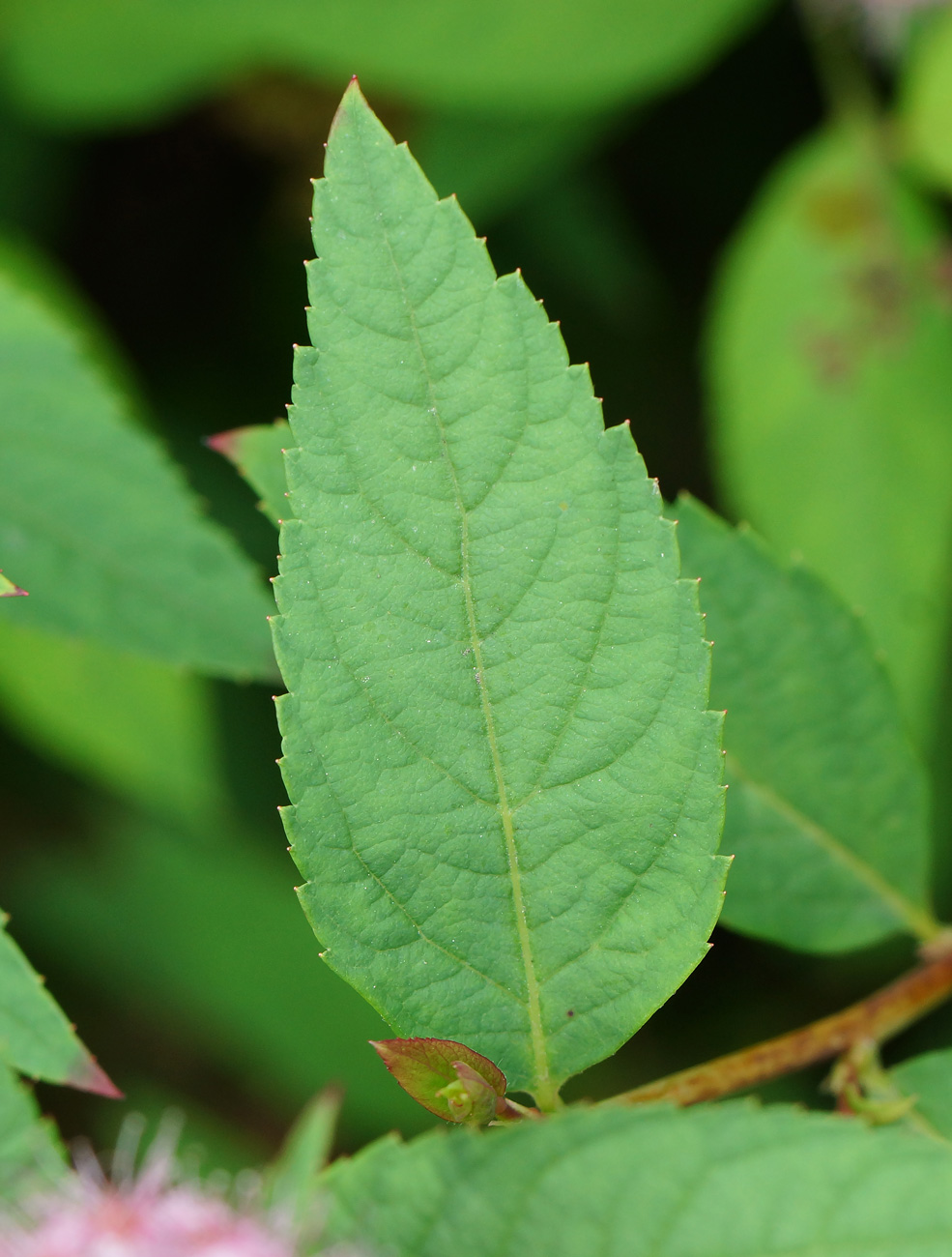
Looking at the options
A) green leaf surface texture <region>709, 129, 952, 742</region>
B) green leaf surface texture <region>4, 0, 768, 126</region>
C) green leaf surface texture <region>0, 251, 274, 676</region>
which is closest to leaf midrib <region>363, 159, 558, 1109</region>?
green leaf surface texture <region>0, 251, 274, 676</region>

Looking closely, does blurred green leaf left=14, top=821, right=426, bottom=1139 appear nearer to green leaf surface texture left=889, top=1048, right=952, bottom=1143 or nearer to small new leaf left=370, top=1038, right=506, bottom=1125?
green leaf surface texture left=889, top=1048, right=952, bottom=1143

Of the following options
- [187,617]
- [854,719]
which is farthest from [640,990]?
[187,617]

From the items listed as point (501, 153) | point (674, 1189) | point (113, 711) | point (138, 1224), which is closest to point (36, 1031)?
point (138, 1224)

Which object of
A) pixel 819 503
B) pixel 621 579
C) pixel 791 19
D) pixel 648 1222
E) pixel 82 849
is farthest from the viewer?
pixel 82 849

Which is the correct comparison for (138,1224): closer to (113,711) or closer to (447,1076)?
(447,1076)

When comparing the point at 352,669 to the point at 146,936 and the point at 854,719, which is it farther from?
the point at 146,936

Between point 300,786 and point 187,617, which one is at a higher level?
point 187,617
